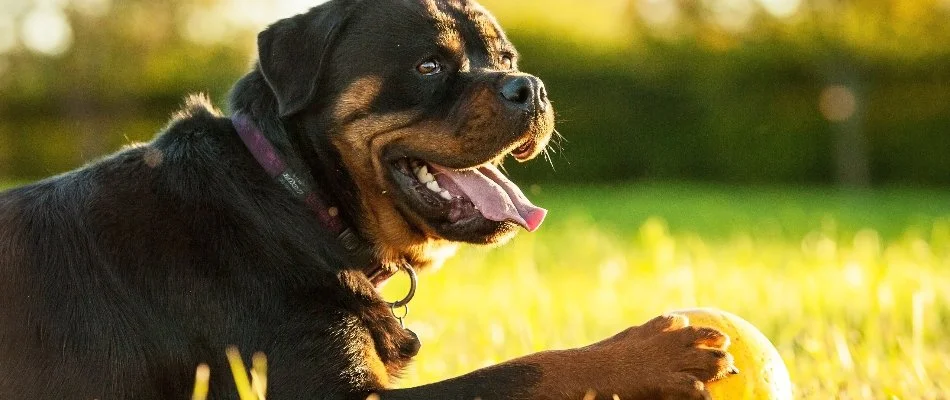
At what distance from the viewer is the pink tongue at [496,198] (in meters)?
3.82

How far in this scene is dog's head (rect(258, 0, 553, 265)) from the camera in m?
3.75

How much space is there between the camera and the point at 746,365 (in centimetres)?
338

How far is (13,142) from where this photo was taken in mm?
28828

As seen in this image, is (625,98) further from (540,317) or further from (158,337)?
(158,337)

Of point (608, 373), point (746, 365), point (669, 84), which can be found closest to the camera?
point (608, 373)

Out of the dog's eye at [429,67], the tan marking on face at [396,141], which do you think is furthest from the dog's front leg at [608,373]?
the dog's eye at [429,67]

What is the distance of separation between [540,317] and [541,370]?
254 cm

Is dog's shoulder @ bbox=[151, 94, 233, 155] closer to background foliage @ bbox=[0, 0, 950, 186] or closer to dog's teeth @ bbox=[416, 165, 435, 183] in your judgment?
dog's teeth @ bbox=[416, 165, 435, 183]

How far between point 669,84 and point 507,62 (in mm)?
22264

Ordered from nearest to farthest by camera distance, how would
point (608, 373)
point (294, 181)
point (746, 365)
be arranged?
point (608, 373)
point (746, 365)
point (294, 181)

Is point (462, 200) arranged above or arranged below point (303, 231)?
below

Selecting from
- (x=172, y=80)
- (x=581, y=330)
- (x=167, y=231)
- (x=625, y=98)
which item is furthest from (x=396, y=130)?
(x=172, y=80)

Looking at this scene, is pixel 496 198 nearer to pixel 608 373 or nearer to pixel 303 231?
pixel 303 231

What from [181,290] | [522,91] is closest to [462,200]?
[522,91]
